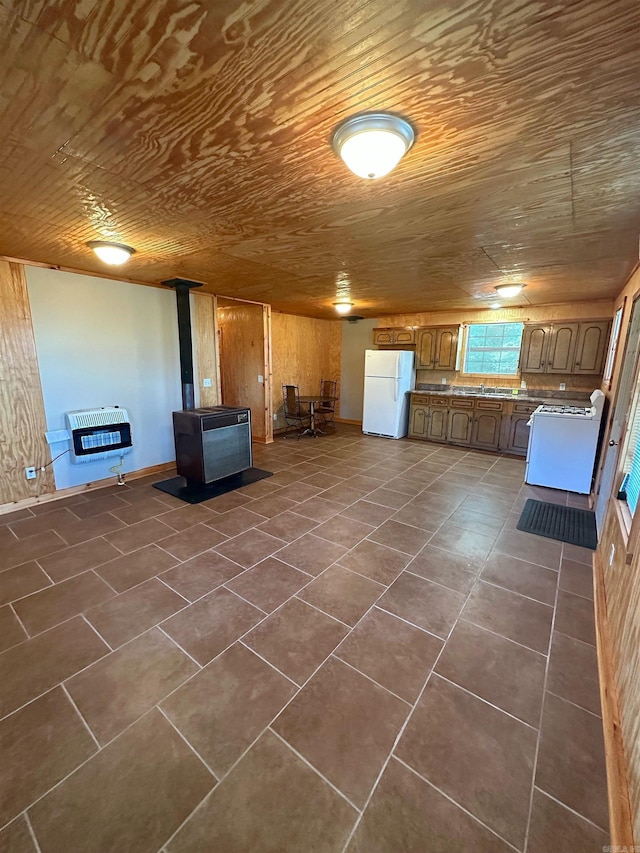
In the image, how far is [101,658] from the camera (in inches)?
69.1

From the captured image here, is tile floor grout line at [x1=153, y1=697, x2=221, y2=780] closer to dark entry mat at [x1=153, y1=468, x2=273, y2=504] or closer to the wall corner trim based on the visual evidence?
the wall corner trim

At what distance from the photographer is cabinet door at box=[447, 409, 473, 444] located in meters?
5.88

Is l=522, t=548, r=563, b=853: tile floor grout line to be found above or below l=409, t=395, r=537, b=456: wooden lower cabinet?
below

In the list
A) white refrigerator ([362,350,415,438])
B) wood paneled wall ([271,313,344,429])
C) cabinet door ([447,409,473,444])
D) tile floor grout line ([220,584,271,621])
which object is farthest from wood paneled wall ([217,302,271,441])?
tile floor grout line ([220,584,271,621])

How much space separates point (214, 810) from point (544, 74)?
2.59 meters

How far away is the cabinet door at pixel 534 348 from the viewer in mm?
5258

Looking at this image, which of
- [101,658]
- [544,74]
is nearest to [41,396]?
[101,658]

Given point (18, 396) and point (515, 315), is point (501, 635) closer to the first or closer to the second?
point (18, 396)

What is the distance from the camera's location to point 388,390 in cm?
645

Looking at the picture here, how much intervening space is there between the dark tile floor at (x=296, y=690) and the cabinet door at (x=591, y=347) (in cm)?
337

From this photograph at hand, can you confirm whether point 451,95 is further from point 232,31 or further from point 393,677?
point 393,677

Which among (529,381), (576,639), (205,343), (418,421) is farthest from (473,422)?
(205,343)

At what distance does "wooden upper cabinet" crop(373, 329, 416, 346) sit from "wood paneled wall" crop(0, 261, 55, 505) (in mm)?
5491

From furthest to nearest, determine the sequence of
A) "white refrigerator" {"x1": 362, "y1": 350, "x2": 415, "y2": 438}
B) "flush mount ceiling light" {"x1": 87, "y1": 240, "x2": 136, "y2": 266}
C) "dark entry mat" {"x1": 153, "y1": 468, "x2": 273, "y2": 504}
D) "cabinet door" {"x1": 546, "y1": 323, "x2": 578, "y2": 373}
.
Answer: "white refrigerator" {"x1": 362, "y1": 350, "x2": 415, "y2": 438}
"cabinet door" {"x1": 546, "y1": 323, "x2": 578, "y2": 373}
"dark entry mat" {"x1": 153, "y1": 468, "x2": 273, "y2": 504}
"flush mount ceiling light" {"x1": 87, "y1": 240, "x2": 136, "y2": 266}
